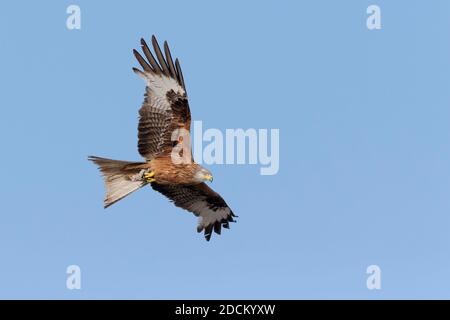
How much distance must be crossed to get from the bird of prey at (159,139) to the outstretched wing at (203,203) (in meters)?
0.77

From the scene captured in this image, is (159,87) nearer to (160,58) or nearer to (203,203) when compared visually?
(160,58)

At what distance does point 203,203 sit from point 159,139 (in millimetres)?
1606

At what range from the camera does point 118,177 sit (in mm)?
12398

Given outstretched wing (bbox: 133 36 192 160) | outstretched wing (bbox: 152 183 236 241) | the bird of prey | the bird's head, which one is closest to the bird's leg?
the bird of prey

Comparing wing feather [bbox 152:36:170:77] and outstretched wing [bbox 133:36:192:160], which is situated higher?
wing feather [bbox 152:36:170:77]

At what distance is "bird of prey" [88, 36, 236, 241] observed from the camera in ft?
40.0

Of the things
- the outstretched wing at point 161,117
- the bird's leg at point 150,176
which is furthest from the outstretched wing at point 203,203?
the outstretched wing at point 161,117

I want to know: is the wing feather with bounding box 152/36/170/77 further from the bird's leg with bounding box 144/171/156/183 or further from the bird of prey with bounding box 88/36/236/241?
the bird's leg with bounding box 144/171/156/183

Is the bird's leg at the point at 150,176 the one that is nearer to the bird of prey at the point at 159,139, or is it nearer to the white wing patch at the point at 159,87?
the bird of prey at the point at 159,139

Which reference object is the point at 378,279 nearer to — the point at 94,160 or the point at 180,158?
the point at 180,158

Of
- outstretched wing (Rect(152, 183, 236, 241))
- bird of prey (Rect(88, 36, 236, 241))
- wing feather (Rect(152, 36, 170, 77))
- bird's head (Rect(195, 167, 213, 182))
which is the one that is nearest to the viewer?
bird's head (Rect(195, 167, 213, 182))

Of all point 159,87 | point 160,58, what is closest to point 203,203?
point 159,87

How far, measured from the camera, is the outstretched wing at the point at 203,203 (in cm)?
1323
